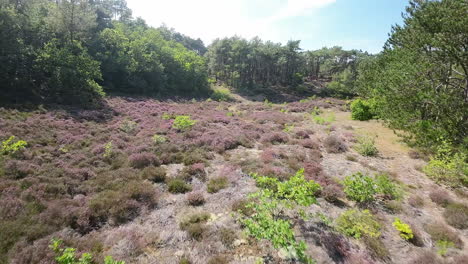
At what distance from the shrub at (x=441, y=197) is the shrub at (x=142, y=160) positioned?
1128 cm

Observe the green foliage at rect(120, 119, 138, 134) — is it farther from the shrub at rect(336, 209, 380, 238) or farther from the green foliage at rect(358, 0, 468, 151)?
the green foliage at rect(358, 0, 468, 151)

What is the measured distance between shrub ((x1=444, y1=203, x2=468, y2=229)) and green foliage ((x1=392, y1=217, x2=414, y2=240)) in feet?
5.83

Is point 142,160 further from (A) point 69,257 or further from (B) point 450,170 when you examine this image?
(B) point 450,170

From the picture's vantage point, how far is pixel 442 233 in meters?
5.66

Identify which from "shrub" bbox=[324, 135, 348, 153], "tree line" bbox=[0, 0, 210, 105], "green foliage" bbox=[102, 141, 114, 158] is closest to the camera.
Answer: "green foliage" bbox=[102, 141, 114, 158]

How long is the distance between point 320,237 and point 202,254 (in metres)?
3.06

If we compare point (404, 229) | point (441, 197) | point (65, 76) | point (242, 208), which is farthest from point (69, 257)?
point (65, 76)

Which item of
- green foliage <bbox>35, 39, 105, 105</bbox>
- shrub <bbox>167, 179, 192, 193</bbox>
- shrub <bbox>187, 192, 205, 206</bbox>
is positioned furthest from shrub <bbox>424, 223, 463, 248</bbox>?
green foliage <bbox>35, 39, 105, 105</bbox>

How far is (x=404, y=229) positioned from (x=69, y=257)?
319 inches

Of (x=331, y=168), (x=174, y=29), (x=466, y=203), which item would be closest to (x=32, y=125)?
(x=331, y=168)

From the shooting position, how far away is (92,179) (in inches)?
320

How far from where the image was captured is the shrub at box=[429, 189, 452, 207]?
720cm

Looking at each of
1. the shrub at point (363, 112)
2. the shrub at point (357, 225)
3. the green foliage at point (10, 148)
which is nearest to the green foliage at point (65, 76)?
the green foliage at point (10, 148)

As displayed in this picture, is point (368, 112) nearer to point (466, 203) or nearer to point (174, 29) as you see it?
point (466, 203)
